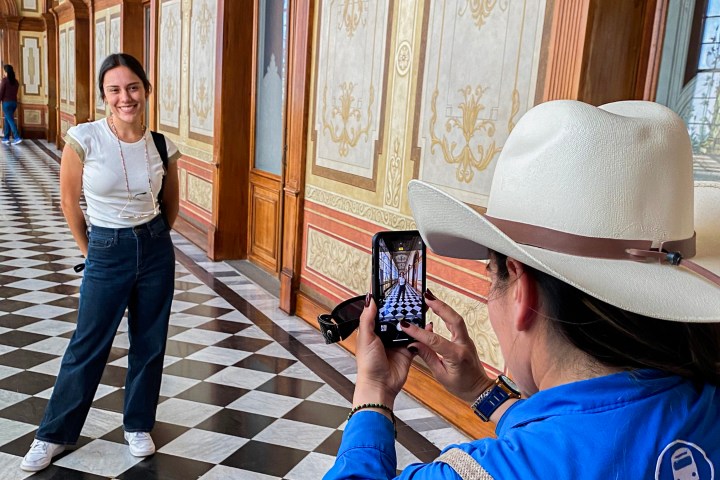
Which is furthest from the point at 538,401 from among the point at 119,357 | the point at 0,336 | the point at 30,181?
the point at 30,181

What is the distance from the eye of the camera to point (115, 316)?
9.04 feet

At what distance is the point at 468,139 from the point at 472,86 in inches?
10.0

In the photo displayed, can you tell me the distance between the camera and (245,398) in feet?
11.9

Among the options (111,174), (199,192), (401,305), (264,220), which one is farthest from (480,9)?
(199,192)

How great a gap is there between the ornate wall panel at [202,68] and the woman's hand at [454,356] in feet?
19.9

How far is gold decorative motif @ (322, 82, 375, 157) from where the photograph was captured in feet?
14.1

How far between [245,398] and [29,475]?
1.15 metres

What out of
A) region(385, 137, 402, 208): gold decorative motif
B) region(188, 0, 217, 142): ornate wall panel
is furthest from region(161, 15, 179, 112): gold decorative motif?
region(385, 137, 402, 208): gold decorative motif

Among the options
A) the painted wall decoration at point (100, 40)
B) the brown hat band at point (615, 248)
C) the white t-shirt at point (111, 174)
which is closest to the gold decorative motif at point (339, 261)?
the white t-shirt at point (111, 174)

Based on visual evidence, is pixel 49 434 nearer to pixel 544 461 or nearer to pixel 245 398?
pixel 245 398

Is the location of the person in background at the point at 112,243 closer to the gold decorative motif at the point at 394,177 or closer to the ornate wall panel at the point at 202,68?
the gold decorative motif at the point at 394,177

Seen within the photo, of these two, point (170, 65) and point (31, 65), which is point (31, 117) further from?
point (170, 65)

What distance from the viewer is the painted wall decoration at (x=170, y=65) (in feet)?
26.3

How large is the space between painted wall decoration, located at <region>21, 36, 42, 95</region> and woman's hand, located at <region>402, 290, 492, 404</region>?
68.9 feet
